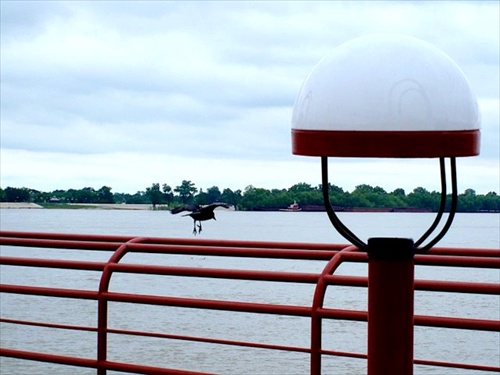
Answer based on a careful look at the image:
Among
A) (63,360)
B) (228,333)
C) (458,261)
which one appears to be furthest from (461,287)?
(228,333)

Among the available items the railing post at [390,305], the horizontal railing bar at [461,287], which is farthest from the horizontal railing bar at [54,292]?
the railing post at [390,305]

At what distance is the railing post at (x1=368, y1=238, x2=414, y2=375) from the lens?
2.39 m

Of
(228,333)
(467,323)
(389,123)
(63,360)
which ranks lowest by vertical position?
(228,333)

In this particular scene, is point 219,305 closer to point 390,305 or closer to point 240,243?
point 240,243

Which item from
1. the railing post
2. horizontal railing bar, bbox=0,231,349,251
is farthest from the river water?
the railing post

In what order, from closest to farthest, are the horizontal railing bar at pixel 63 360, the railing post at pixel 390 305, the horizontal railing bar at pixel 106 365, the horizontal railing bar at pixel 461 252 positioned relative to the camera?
the railing post at pixel 390 305, the horizontal railing bar at pixel 461 252, the horizontal railing bar at pixel 106 365, the horizontal railing bar at pixel 63 360

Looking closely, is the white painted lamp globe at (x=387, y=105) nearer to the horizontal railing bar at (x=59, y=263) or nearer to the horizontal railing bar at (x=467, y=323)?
the horizontal railing bar at (x=467, y=323)

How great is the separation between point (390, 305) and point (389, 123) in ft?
1.48

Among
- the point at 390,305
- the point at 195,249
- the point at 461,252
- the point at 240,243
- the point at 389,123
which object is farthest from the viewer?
the point at 240,243

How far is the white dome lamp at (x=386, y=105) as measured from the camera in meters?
2.20

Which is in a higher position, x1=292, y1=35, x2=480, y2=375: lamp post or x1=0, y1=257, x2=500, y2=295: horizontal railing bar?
x1=292, y1=35, x2=480, y2=375: lamp post

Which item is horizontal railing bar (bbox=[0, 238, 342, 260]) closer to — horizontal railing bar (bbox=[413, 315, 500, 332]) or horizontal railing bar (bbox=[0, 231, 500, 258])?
horizontal railing bar (bbox=[0, 231, 500, 258])

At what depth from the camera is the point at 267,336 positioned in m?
38.0

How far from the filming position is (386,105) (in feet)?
7.23
